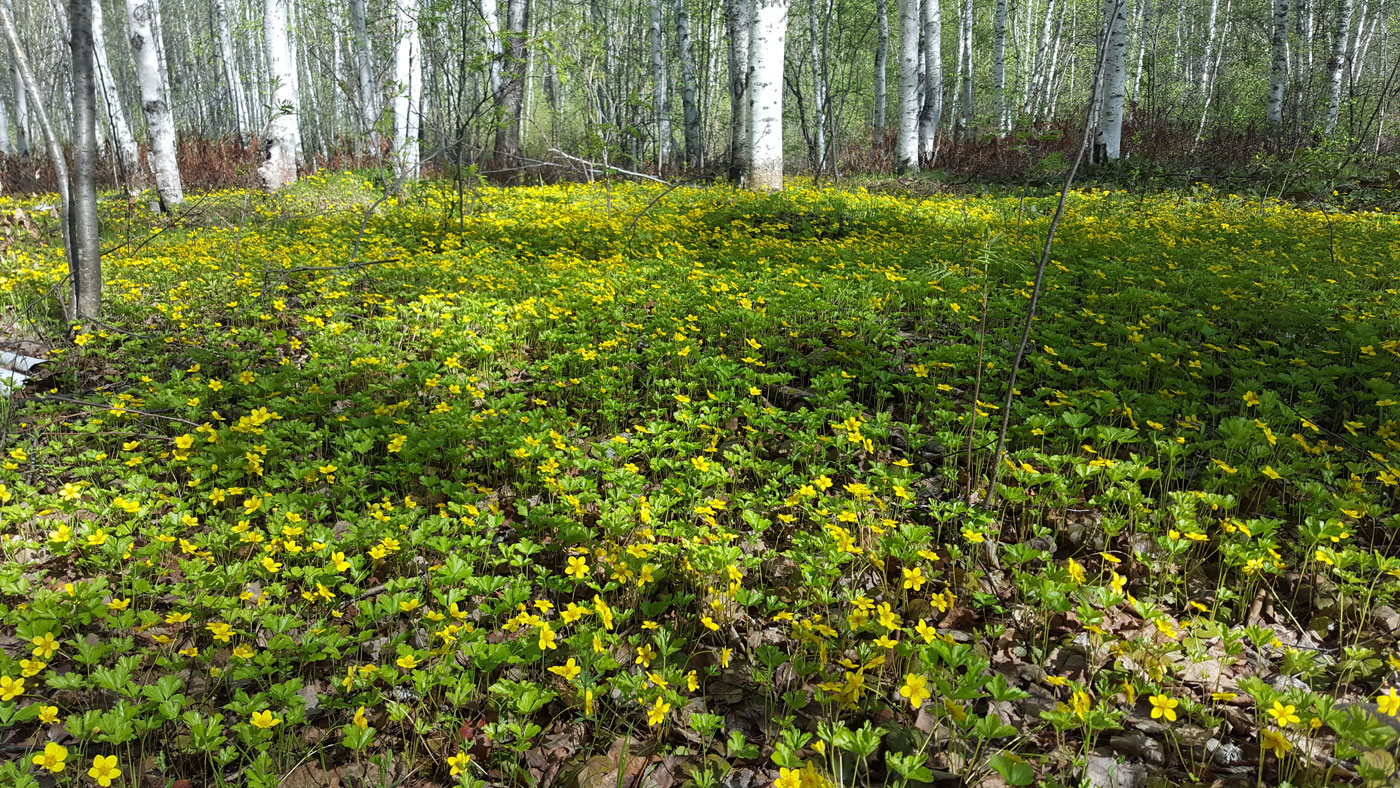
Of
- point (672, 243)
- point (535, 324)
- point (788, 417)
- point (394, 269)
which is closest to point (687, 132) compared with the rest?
point (672, 243)

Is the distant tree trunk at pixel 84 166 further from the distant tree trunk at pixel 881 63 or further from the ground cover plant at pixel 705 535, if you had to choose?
the distant tree trunk at pixel 881 63

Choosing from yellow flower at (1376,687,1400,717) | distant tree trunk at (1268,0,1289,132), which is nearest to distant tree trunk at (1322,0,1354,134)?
distant tree trunk at (1268,0,1289,132)

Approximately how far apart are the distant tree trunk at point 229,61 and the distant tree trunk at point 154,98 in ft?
26.8

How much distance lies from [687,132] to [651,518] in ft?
53.6

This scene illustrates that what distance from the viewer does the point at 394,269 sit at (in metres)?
6.14

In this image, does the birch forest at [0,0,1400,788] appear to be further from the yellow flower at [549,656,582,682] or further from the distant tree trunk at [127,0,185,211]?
the distant tree trunk at [127,0,185,211]

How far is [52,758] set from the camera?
1.75 meters

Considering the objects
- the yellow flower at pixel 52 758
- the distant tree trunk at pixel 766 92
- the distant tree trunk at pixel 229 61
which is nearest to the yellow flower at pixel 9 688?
the yellow flower at pixel 52 758

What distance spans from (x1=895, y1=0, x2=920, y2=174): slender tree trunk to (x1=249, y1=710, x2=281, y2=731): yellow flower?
13754mm

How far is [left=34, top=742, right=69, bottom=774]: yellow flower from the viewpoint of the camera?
1736mm

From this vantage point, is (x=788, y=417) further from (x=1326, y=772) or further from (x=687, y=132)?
(x=687, y=132)

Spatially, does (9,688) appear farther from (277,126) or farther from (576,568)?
(277,126)

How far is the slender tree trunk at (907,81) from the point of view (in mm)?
12801

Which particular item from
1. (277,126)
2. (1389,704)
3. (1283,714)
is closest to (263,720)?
(1283,714)
